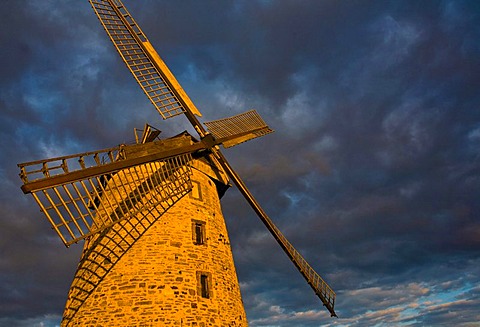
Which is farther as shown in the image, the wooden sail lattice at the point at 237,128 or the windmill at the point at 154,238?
the wooden sail lattice at the point at 237,128

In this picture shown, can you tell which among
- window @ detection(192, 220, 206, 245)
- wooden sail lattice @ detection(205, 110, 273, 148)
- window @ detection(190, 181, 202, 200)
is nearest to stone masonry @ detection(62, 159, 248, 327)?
window @ detection(192, 220, 206, 245)

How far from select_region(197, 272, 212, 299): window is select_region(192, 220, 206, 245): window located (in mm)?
1122

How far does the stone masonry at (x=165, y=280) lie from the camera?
11852 millimetres

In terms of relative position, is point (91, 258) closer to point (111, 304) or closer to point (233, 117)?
point (111, 304)

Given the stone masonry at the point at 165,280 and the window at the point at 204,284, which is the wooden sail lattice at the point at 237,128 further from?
the window at the point at 204,284

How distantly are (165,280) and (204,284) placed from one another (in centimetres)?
137

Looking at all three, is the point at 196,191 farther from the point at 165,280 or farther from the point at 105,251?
the point at 105,251

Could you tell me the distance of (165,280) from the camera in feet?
40.5

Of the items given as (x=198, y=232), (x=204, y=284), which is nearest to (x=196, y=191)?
(x=198, y=232)

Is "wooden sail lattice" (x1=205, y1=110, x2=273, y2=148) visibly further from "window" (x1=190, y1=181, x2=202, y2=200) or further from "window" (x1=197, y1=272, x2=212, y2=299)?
"window" (x1=197, y1=272, x2=212, y2=299)

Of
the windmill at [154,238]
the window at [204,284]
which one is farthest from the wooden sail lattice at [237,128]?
the window at [204,284]

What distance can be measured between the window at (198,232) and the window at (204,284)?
1122 mm

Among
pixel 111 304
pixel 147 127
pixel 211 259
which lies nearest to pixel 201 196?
pixel 211 259

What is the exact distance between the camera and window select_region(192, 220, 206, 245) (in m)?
→ 13.8
